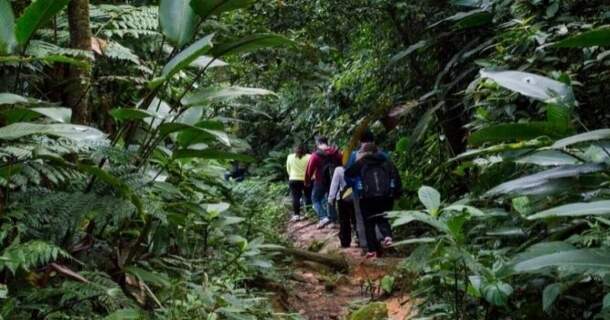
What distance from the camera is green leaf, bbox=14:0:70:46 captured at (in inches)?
66.9

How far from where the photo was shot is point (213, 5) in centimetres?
192

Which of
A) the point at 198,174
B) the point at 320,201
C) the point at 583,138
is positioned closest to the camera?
the point at 583,138

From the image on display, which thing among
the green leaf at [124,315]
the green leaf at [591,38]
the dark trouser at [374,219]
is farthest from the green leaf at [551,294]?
the dark trouser at [374,219]

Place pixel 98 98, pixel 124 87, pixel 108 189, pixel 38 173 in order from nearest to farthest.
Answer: pixel 38 173
pixel 108 189
pixel 98 98
pixel 124 87

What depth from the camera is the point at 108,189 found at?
190cm

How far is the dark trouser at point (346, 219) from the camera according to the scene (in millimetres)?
7453

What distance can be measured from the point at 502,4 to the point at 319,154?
18.1ft

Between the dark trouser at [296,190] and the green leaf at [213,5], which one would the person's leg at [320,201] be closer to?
the dark trouser at [296,190]

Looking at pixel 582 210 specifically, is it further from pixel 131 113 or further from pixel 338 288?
pixel 338 288

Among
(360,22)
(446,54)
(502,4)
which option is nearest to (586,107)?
(502,4)

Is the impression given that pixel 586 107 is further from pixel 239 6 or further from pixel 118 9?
pixel 118 9

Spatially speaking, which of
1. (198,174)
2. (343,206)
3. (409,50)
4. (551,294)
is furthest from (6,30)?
(343,206)

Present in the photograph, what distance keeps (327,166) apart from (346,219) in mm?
1661

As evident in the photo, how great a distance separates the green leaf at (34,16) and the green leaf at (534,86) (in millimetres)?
1337
